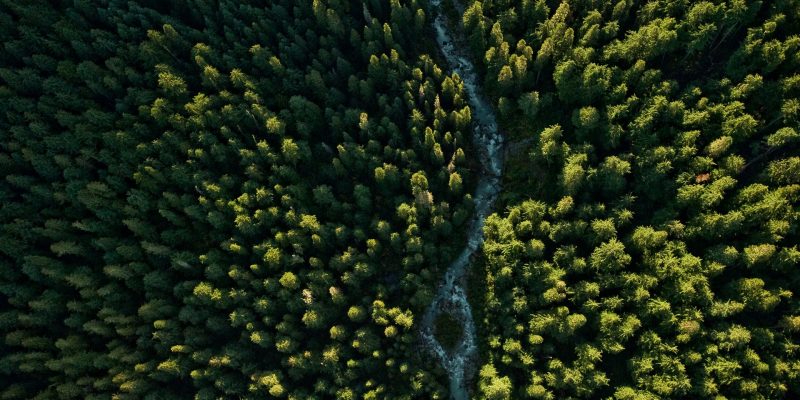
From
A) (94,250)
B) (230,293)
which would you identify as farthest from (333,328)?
(94,250)

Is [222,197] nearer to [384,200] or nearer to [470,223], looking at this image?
[384,200]

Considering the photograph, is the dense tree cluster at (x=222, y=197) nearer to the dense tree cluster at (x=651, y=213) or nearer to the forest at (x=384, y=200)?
the forest at (x=384, y=200)

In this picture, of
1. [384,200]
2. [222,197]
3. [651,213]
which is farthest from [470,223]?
[222,197]

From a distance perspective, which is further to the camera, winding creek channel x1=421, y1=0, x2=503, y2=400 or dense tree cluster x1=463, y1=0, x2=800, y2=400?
winding creek channel x1=421, y1=0, x2=503, y2=400

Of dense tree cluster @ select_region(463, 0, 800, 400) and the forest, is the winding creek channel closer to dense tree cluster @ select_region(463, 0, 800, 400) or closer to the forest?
the forest

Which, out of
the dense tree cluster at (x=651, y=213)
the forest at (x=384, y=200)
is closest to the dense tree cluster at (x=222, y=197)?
the forest at (x=384, y=200)

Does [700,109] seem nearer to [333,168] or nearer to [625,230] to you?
[625,230]

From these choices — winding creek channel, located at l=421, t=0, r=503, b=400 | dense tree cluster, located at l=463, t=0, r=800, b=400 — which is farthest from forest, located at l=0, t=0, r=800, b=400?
winding creek channel, located at l=421, t=0, r=503, b=400
